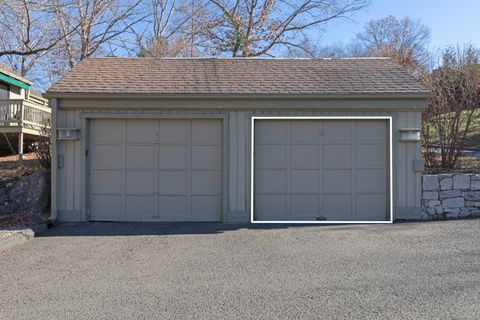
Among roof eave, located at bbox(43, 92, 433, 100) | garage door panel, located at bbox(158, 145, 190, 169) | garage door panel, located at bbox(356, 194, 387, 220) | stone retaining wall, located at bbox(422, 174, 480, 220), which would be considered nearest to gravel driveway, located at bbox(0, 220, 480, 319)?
garage door panel, located at bbox(356, 194, 387, 220)

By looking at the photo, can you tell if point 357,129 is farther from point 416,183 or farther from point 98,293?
point 98,293

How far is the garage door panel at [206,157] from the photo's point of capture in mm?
8086

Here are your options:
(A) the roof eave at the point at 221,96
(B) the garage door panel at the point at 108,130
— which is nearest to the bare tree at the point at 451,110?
(A) the roof eave at the point at 221,96

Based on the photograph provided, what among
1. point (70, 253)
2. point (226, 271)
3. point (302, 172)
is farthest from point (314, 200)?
point (70, 253)

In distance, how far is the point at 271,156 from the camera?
26.4 ft

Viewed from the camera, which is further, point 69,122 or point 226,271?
point 69,122

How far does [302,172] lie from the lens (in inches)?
316

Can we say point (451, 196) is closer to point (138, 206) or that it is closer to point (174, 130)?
point (174, 130)

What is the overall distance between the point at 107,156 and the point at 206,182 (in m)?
2.20

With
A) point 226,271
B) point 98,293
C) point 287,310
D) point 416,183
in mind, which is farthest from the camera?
point 416,183

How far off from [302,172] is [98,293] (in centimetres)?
496

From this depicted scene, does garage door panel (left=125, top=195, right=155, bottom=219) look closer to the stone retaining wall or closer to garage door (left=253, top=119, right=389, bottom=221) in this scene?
garage door (left=253, top=119, right=389, bottom=221)

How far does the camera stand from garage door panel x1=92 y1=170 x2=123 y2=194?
8070mm

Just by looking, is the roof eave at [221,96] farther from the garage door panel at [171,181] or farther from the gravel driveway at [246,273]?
the gravel driveway at [246,273]
